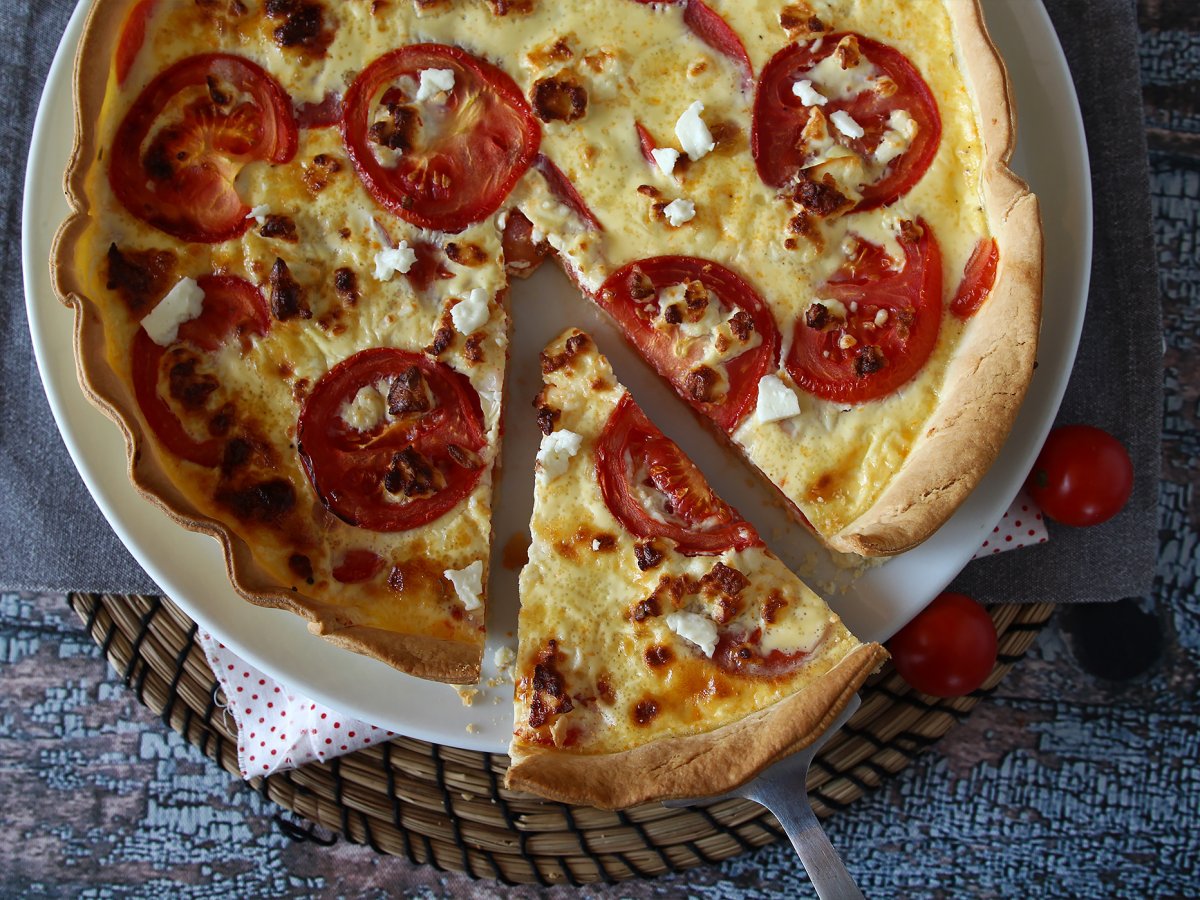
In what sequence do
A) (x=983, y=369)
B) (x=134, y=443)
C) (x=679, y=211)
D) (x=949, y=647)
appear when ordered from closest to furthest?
1. (x=134, y=443)
2. (x=983, y=369)
3. (x=679, y=211)
4. (x=949, y=647)

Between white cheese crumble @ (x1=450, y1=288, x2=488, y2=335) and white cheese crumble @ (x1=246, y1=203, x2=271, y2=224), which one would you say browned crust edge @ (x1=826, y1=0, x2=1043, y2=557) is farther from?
white cheese crumble @ (x1=246, y1=203, x2=271, y2=224)

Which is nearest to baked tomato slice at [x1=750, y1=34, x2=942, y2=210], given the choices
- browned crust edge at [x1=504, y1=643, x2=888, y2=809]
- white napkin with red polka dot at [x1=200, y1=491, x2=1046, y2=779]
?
white napkin with red polka dot at [x1=200, y1=491, x2=1046, y2=779]

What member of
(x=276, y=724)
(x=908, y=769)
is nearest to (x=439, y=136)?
(x=276, y=724)

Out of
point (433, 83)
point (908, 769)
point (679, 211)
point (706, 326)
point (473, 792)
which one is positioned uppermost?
point (433, 83)

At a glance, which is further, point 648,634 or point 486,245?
point 486,245

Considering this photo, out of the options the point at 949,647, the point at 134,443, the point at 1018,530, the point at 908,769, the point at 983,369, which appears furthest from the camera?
the point at 908,769

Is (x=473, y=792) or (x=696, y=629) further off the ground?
(x=696, y=629)

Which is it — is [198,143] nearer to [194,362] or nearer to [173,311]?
[173,311]

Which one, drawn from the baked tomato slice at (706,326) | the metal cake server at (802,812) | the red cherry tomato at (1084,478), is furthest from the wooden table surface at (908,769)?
the baked tomato slice at (706,326)
